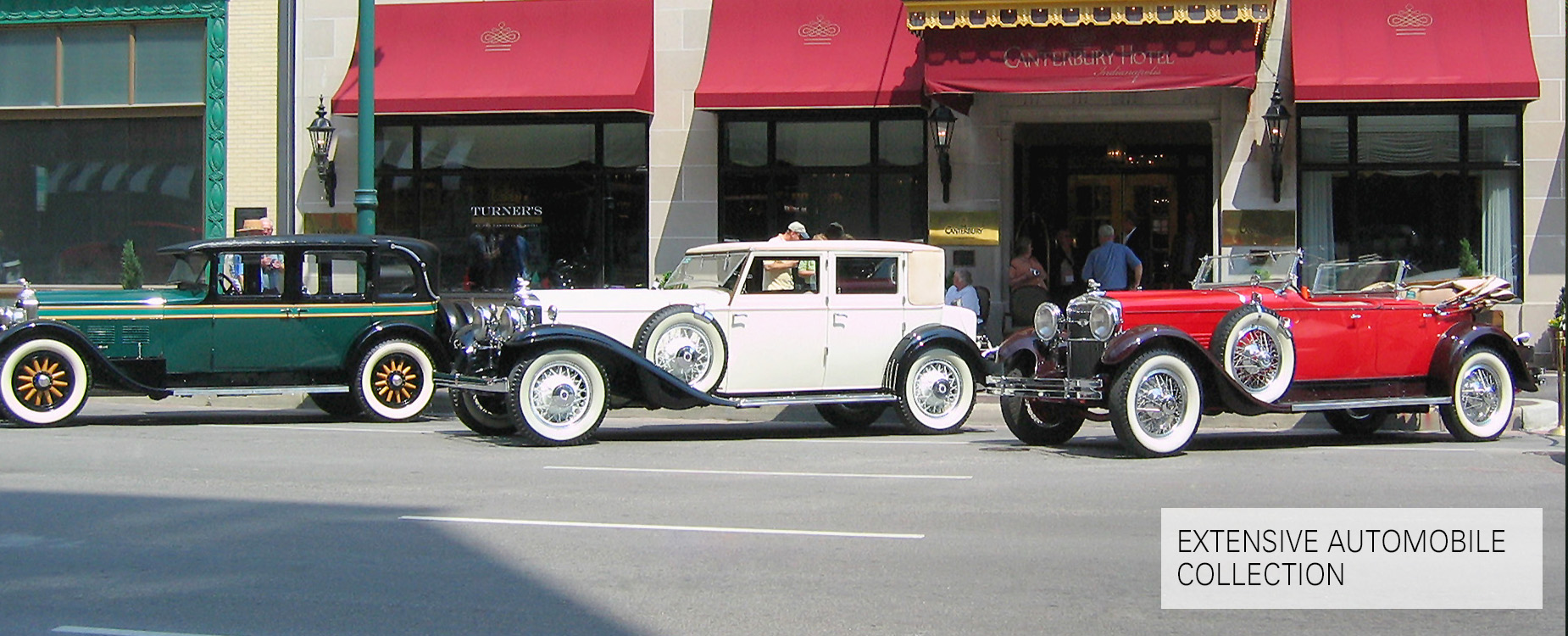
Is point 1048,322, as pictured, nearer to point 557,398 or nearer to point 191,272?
point 557,398

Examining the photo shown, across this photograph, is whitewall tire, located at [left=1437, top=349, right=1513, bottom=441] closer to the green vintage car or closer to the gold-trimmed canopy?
the gold-trimmed canopy

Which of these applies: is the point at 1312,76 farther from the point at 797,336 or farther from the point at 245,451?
the point at 245,451

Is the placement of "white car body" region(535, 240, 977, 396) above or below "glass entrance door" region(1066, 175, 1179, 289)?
below

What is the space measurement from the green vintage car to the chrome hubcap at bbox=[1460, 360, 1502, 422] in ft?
28.3

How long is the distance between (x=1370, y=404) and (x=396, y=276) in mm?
8370

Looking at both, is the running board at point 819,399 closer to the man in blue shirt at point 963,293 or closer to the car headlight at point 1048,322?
the car headlight at point 1048,322

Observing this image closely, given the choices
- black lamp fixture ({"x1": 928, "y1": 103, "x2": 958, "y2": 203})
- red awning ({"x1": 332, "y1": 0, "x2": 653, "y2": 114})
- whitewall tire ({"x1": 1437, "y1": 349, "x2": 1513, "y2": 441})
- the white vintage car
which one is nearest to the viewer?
the white vintage car

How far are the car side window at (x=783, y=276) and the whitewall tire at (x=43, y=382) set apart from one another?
581 cm

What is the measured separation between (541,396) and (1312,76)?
963 cm

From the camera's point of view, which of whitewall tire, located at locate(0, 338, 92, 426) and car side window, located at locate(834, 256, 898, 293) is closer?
car side window, located at locate(834, 256, 898, 293)

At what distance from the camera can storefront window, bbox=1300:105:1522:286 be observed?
1728cm

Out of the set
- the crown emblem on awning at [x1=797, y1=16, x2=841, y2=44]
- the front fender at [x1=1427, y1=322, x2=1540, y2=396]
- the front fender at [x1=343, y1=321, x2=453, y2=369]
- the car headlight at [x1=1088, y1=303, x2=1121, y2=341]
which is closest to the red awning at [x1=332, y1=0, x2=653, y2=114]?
the crown emblem on awning at [x1=797, y1=16, x2=841, y2=44]

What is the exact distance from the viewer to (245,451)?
11102mm

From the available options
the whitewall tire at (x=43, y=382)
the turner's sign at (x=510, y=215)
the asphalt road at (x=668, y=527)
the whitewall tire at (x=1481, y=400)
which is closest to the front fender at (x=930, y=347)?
the asphalt road at (x=668, y=527)
